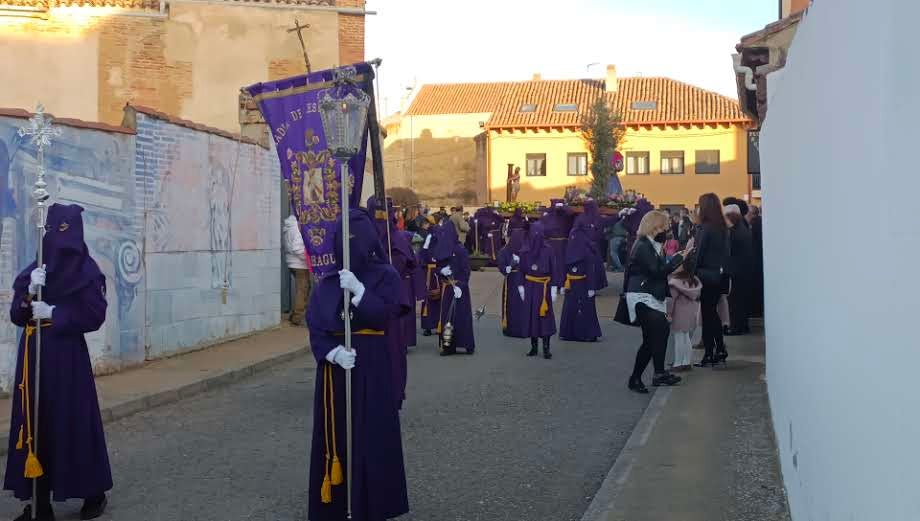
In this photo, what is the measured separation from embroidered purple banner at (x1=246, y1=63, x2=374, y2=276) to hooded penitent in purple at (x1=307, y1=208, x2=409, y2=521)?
1.28 ft

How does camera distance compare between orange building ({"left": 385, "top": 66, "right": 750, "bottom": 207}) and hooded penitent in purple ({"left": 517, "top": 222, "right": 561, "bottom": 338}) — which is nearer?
hooded penitent in purple ({"left": 517, "top": 222, "right": 561, "bottom": 338})

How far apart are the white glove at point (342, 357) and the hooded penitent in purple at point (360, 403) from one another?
0.26 feet

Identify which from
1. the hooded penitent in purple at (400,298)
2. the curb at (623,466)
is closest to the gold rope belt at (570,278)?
the hooded penitent in purple at (400,298)

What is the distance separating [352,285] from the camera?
5.58 m

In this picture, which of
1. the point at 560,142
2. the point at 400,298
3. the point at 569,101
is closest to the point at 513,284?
the point at 400,298

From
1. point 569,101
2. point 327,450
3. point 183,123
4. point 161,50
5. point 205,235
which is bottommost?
point 327,450

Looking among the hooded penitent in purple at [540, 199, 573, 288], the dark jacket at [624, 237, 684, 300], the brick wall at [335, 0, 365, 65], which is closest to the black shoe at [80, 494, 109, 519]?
the dark jacket at [624, 237, 684, 300]

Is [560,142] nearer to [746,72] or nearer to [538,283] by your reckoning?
[746,72]

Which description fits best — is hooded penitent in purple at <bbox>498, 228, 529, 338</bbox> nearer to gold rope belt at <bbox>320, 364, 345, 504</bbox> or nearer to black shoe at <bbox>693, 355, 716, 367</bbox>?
black shoe at <bbox>693, 355, 716, 367</bbox>

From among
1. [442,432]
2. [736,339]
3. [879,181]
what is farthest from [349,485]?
[736,339]

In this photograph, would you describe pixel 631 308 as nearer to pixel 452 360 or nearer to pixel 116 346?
pixel 452 360

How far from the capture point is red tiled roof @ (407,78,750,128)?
55281mm

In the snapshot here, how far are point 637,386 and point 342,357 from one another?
5.71 metres

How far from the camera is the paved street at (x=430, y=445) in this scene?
21.2ft
